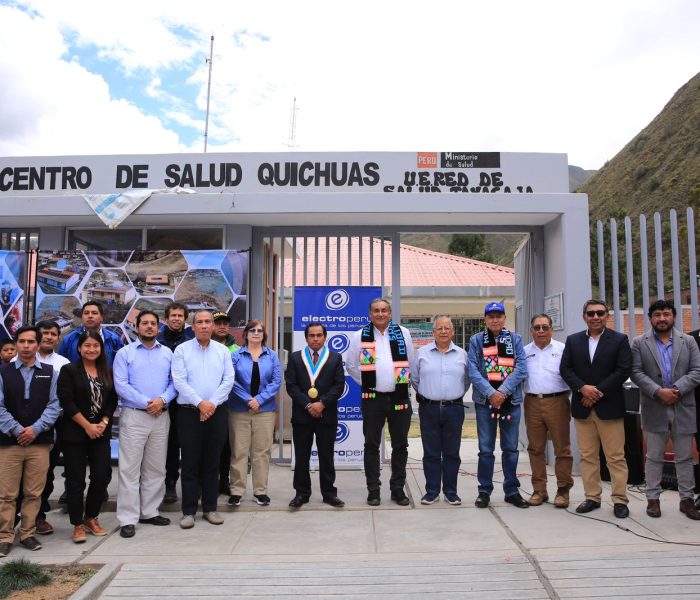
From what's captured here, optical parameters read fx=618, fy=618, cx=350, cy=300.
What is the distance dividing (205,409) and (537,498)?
318 cm

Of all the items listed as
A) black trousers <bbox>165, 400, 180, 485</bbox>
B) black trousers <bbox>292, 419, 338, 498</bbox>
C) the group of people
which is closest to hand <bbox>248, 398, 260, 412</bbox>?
the group of people

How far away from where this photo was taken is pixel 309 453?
19.4ft

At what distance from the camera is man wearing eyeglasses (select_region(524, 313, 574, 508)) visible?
569cm

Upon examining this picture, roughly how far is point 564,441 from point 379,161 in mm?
4263

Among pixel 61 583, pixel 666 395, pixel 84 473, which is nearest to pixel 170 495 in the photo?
pixel 84 473

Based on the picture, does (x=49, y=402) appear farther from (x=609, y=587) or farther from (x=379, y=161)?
(x=379, y=161)

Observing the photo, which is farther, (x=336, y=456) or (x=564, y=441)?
(x=336, y=456)

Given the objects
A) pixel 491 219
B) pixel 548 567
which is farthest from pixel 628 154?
pixel 548 567

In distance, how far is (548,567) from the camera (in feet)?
13.8

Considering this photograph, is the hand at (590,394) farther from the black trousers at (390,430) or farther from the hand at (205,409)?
the hand at (205,409)

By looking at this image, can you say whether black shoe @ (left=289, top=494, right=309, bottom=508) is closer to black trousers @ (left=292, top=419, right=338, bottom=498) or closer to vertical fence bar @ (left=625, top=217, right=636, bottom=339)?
black trousers @ (left=292, top=419, right=338, bottom=498)

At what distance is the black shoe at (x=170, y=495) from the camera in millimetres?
5906

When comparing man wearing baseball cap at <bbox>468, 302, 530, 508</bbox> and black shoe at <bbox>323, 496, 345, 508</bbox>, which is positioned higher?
man wearing baseball cap at <bbox>468, 302, 530, 508</bbox>

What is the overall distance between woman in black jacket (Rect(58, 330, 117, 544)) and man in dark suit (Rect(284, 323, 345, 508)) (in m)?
1.64
